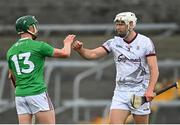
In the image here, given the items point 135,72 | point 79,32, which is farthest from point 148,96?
point 79,32

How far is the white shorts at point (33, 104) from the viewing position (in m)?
8.96

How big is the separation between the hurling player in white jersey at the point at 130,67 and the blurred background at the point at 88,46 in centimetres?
506

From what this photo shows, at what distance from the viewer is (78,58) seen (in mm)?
17672

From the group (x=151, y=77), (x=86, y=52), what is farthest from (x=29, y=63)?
(x=151, y=77)

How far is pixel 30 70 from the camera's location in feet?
29.2

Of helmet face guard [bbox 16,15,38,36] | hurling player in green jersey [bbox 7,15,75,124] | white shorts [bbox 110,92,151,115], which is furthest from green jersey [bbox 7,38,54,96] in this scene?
white shorts [bbox 110,92,151,115]

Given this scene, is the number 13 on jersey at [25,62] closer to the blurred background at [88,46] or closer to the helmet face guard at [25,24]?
the helmet face guard at [25,24]

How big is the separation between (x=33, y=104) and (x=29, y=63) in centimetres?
49

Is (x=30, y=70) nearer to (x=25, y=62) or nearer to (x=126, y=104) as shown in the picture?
(x=25, y=62)

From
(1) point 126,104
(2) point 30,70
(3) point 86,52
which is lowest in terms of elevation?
(1) point 126,104

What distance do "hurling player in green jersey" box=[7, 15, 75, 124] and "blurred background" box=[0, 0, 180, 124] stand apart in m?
5.57

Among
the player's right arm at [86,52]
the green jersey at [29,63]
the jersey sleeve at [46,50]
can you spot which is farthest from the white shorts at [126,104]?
the jersey sleeve at [46,50]

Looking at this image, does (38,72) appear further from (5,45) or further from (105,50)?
(5,45)

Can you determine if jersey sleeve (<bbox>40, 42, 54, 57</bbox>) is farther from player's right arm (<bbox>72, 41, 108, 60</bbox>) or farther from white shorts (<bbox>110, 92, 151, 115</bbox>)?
→ white shorts (<bbox>110, 92, 151, 115</bbox>)
